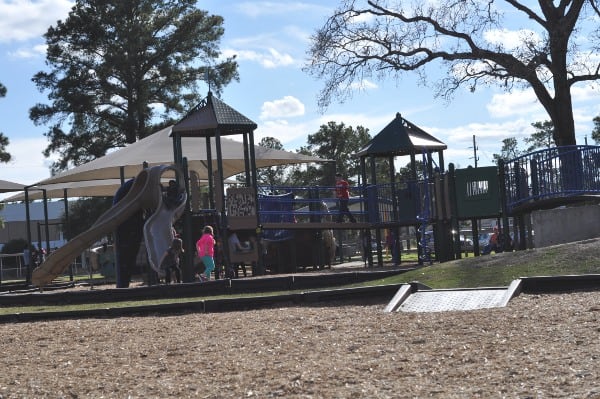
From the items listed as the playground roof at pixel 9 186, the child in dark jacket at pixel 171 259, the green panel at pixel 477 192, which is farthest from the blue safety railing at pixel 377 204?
the playground roof at pixel 9 186

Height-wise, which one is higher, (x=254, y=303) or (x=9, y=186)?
(x=9, y=186)

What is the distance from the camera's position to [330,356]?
8.43 m

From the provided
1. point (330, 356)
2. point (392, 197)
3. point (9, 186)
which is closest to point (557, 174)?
point (392, 197)

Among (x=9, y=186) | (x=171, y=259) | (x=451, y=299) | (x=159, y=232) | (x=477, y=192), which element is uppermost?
(x=9, y=186)

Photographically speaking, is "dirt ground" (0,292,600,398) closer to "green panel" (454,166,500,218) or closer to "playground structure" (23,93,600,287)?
→ "playground structure" (23,93,600,287)

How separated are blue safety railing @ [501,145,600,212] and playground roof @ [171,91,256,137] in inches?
269

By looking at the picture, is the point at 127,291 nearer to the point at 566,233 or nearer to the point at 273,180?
the point at 566,233

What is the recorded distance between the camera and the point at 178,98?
171 ft

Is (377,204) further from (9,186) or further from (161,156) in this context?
(9,186)

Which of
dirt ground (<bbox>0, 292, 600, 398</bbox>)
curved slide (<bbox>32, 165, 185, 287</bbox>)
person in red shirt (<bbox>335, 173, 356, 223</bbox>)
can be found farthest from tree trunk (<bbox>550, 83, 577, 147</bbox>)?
dirt ground (<bbox>0, 292, 600, 398</bbox>)

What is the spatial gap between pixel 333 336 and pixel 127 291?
7577mm

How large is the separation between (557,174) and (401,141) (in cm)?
702


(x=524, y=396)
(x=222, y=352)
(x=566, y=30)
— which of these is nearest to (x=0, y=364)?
(x=222, y=352)

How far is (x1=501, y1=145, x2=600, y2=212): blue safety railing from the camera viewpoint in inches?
746
